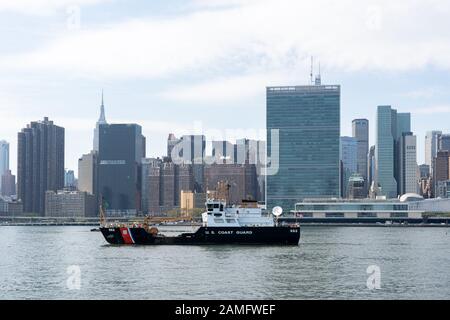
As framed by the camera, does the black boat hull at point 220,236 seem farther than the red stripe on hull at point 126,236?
No

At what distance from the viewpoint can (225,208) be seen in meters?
89.1

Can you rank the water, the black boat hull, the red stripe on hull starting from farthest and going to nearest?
the red stripe on hull < the black boat hull < the water

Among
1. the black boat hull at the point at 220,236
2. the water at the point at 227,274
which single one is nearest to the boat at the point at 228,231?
the black boat hull at the point at 220,236

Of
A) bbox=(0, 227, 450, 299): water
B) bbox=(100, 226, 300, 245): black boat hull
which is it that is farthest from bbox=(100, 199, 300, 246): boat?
bbox=(0, 227, 450, 299): water

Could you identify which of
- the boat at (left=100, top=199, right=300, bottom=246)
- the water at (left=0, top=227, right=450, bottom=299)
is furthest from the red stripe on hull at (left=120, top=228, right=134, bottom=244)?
the water at (left=0, top=227, right=450, bottom=299)

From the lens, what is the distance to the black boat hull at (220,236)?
288 feet

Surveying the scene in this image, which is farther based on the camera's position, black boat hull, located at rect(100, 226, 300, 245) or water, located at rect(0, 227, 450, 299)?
black boat hull, located at rect(100, 226, 300, 245)

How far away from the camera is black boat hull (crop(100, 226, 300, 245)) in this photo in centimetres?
8781

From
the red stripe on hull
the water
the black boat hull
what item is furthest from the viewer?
the red stripe on hull

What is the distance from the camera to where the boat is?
8788 centimetres

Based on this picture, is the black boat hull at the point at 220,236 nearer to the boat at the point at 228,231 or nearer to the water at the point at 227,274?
the boat at the point at 228,231

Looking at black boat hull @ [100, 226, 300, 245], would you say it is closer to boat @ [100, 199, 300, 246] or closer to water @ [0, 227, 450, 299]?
boat @ [100, 199, 300, 246]
